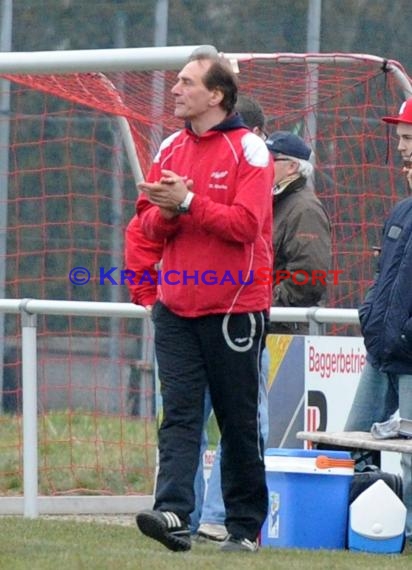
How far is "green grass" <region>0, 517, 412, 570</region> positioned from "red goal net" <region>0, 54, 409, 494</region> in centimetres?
232

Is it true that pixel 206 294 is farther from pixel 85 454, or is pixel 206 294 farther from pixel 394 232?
pixel 85 454

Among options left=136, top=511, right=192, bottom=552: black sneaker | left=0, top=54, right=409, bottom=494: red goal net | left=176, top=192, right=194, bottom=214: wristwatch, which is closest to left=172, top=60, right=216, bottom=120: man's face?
left=176, top=192, right=194, bottom=214: wristwatch

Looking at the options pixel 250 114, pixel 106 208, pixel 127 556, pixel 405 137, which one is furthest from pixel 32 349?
pixel 106 208

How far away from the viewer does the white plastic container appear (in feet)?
25.1

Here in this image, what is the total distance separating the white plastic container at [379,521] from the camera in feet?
25.1

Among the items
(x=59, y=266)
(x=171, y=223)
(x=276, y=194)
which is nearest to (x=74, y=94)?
(x=276, y=194)

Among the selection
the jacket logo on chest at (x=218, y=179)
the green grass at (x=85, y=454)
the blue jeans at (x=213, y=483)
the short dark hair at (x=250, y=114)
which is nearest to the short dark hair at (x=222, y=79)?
the jacket logo on chest at (x=218, y=179)

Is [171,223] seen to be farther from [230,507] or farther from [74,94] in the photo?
[74,94]

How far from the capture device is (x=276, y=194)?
8.39m

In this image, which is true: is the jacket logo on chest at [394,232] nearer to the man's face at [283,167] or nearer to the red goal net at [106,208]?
the man's face at [283,167]

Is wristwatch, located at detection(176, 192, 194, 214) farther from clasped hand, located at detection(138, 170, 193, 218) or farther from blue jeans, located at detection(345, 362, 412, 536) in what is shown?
blue jeans, located at detection(345, 362, 412, 536)

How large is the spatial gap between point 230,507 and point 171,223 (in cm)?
117

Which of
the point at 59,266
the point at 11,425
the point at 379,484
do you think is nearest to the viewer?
the point at 379,484

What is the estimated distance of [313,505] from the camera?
7.82m
